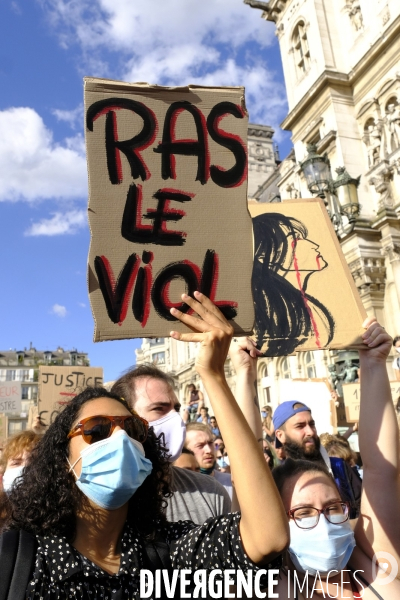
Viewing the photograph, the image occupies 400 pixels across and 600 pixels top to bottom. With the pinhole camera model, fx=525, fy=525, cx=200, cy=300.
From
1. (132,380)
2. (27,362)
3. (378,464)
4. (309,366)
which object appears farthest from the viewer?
(27,362)

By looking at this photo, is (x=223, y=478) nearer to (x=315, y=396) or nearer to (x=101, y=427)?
(x=101, y=427)

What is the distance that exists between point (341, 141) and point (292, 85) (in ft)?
15.7

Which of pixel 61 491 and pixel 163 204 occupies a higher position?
pixel 163 204

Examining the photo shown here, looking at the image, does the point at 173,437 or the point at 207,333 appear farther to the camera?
the point at 173,437

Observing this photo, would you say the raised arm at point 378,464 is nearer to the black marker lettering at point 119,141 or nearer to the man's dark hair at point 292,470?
the man's dark hair at point 292,470

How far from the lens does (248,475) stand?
1676 mm

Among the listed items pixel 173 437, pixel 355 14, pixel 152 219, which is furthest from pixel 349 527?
pixel 355 14

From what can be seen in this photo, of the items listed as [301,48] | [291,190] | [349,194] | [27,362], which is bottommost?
[349,194]

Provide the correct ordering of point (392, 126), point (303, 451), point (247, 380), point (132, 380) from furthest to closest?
point (392, 126) < point (303, 451) < point (132, 380) < point (247, 380)

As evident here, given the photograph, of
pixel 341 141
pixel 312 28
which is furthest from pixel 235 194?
pixel 312 28

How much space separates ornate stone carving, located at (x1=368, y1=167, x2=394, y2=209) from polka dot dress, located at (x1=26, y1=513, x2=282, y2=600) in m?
15.9

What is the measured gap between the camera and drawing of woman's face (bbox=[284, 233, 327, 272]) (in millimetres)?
3203

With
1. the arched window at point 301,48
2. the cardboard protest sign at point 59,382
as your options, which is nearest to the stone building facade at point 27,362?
the arched window at point 301,48

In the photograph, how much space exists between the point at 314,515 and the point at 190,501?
2.11 feet
